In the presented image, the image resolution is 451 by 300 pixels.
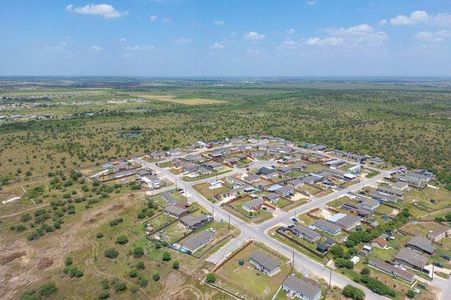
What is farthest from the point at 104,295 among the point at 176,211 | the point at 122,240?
the point at 176,211

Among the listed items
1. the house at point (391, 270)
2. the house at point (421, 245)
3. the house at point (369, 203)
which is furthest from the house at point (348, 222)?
the house at point (391, 270)

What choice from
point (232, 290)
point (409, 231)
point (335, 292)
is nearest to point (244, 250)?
point (232, 290)

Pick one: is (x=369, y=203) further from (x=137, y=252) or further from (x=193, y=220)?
(x=137, y=252)

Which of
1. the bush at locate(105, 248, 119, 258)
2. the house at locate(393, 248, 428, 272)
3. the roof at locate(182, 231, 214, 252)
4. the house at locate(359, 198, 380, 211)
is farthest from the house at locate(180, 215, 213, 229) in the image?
the house at locate(359, 198, 380, 211)

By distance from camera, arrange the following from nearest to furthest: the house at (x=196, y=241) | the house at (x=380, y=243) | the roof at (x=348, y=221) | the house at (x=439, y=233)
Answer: the house at (x=196, y=241) → the house at (x=380, y=243) → the house at (x=439, y=233) → the roof at (x=348, y=221)

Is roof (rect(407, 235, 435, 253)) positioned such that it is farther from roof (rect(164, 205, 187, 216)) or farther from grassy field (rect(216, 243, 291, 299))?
roof (rect(164, 205, 187, 216))

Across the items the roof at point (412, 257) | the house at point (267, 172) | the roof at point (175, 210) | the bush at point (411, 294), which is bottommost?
the bush at point (411, 294)

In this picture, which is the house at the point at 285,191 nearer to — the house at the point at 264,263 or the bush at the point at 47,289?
the house at the point at 264,263
